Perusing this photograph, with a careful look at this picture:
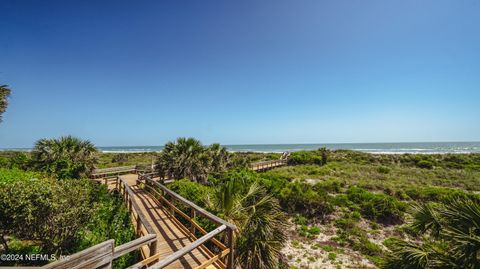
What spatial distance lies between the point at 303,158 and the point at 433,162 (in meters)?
18.3

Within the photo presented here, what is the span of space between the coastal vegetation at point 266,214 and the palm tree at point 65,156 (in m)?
0.06

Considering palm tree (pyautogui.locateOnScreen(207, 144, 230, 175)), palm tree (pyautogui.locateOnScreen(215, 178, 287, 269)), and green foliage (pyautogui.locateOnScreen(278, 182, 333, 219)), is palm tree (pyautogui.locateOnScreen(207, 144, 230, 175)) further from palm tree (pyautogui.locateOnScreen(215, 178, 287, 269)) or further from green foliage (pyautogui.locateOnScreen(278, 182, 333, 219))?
palm tree (pyautogui.locateOnScreen(215, 178, 287, 269))

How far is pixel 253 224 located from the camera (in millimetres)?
5770

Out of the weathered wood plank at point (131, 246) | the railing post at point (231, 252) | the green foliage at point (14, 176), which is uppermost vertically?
the green foliage at point (14, 176)

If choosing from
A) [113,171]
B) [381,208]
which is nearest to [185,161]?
A: [113,171]

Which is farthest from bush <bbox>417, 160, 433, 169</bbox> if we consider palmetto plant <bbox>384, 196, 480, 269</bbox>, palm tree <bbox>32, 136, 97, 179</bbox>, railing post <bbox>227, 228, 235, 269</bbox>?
palm tree <bbox>32, 136, 97, 179</bbox>

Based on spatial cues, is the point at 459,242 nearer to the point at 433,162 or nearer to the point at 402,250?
the point at 402,250

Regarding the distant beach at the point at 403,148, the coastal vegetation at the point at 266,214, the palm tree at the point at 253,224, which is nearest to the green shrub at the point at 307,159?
the coastal vegetation at the point at 266,214

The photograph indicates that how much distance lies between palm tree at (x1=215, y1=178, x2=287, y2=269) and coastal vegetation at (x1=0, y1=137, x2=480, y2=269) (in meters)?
0.03

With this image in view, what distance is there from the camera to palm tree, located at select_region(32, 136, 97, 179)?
1305 centimetres

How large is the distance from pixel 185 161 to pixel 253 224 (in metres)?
8.09

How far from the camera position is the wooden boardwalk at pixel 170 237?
4883mm

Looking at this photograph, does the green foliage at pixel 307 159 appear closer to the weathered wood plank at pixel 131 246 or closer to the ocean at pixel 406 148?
the weathered wood plank at pixel 131 246

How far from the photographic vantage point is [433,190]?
14141mm
